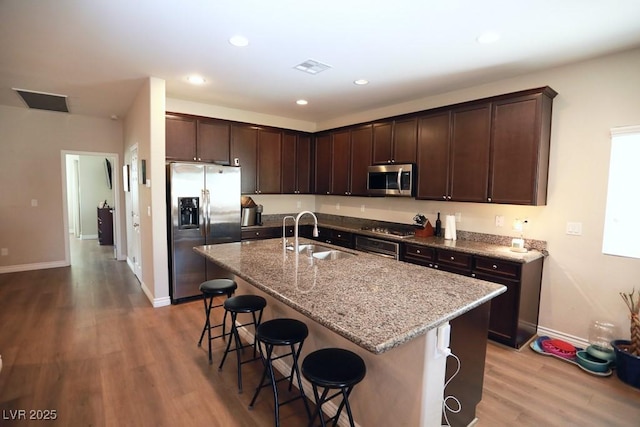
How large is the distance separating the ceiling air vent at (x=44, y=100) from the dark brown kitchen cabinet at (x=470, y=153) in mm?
5081

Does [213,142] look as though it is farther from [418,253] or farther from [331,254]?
[418,253]

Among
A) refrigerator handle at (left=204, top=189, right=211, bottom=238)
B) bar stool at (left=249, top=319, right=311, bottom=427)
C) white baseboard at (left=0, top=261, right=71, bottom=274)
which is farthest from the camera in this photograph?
white baseboard at (left=0, top=261, right=71, bottom=274)

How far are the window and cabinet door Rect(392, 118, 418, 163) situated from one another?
6.05 ft

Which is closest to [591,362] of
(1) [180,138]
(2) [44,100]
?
(1) [180,138]

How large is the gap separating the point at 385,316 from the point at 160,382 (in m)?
1.94

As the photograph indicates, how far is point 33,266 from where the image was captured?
538cm

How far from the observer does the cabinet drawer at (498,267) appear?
113 inches

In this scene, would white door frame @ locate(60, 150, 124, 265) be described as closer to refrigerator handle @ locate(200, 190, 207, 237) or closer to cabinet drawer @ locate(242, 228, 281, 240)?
refrigerator handle @ locate(200, 190, 207, 237)

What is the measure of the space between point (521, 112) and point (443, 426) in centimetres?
274

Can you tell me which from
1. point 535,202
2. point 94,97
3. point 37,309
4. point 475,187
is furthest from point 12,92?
point 535,202

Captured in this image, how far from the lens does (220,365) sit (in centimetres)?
258

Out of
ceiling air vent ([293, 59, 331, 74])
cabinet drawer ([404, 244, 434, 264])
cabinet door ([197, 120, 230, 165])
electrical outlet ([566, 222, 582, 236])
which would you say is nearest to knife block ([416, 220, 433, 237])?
cabinet drawer ([404, 244, 434, 264])

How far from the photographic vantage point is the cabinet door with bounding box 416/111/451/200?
3643 millimetres

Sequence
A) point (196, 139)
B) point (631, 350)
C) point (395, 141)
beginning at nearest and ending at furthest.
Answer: point (631, 350), point (395, 141), point (196, 139)
